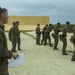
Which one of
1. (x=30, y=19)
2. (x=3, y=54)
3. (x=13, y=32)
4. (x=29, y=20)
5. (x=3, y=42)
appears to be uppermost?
(x=3, y=42)

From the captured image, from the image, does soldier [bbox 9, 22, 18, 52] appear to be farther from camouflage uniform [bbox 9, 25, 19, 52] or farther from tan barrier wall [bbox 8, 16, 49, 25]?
tan barrier wall [bbox 8, 16, 49, 25]

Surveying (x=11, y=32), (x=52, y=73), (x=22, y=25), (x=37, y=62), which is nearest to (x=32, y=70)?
(x=52, y=73)

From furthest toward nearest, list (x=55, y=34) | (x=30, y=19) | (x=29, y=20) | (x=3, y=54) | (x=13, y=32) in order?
(x=30, y=19) < (x=29, y=20) < (x=55, y=34) < (x=13, y=32) < (x=3, y=54)

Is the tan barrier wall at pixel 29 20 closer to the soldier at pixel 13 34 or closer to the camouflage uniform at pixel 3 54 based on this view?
the soldier at pixel 13 34

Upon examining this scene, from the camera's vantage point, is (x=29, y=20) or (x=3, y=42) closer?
(x=3, y=42)

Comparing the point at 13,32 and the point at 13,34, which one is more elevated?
the point at 13,32

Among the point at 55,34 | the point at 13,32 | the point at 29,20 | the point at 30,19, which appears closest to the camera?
the point at 13,32

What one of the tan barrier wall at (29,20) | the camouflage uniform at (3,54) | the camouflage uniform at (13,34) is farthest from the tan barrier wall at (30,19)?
the camouflage uniform at (3,54)

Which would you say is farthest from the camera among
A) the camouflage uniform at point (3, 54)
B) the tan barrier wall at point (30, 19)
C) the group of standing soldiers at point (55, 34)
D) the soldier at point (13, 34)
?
the tan barrier wall at point (30, 19)

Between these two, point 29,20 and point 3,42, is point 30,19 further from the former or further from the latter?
point 3,42

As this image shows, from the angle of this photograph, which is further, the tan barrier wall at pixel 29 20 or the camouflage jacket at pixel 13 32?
the tan barrier wall at pixel 29 20

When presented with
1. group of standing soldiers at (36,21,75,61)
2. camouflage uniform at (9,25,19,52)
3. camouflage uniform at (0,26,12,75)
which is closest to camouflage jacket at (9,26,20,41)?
camouflage uniform at (9,25,19,52)

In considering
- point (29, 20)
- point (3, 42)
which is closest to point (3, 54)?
point (3, 42)

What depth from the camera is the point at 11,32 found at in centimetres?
1991
